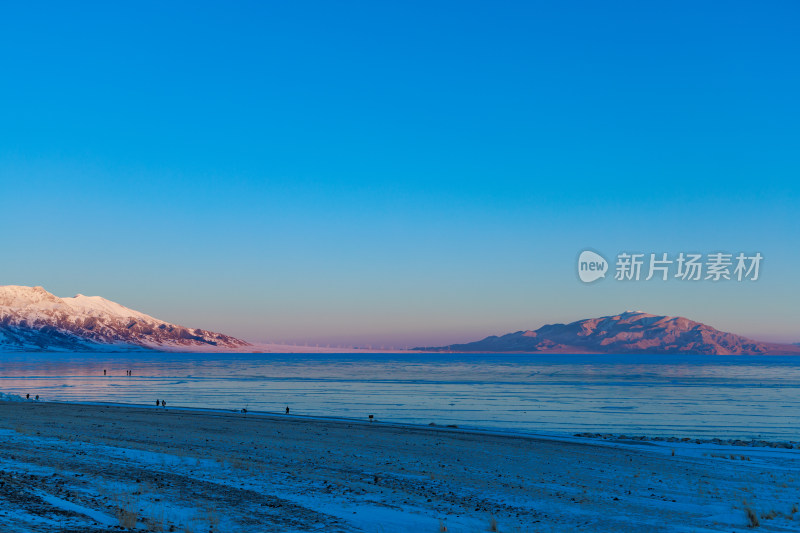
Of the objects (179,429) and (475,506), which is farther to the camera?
(179,429)

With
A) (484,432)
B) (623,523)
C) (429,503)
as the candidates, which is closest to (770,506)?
(623,523)

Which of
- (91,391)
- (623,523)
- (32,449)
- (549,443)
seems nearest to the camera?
(623,523)

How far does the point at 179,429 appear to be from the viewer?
1066 inches

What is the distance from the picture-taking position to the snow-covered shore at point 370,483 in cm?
1116

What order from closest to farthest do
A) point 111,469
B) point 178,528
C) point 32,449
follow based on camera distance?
point 178,528 → point 111,469 → point 32,449

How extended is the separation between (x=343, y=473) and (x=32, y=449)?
379 inches

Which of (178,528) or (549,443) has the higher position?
(178,528)

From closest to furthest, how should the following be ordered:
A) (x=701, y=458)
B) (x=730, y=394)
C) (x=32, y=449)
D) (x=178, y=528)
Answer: (x=178, y=528), (x=32, y=449), (x=701, y=458), (x=730, y=394)

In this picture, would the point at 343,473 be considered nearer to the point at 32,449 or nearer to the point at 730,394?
the point at 32,449

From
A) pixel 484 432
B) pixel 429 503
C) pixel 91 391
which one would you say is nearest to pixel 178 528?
pixel 429 503

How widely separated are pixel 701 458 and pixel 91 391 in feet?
193

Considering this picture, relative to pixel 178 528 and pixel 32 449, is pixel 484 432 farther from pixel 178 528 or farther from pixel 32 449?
pixel 178 528

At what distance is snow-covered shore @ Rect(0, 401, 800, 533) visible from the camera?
36.6 ft

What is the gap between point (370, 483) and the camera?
1502 centimetres
